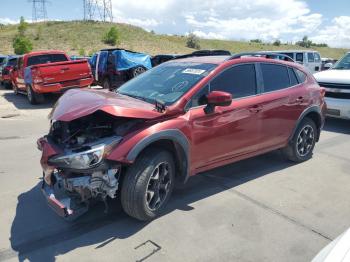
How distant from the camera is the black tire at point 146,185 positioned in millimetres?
Result: 3631

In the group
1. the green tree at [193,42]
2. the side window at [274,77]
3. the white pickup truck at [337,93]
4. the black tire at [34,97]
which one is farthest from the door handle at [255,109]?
the green tree at [193,42]

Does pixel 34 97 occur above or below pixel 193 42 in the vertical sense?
below

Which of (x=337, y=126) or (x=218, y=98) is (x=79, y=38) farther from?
(x=218, y=98)

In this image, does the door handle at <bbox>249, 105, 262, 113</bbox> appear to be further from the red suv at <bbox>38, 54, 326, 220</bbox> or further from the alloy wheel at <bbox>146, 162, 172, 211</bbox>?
the alloy wheel at <bbox>146, 162, 172, 211</bbox>

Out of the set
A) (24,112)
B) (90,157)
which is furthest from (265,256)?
(24,112)

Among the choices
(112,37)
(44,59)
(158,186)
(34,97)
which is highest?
(112,37)

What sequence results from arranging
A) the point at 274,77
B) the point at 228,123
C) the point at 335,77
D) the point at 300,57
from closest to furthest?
the point at 228,123, the point at 274,77, the point at 335,77, the point at 300,57

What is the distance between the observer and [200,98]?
4.25 metres

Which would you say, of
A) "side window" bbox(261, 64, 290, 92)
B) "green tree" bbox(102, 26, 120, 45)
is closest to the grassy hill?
"green tree" bbox(102, 26, 120, 45)

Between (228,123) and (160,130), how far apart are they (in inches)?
42.3

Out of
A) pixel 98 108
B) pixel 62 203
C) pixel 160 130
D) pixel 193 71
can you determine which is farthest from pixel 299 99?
pixel 62 203

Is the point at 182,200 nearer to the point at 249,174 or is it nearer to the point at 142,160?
the point at 142,160

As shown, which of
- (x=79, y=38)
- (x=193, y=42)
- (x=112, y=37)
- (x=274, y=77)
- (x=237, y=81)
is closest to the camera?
(x=237, y=81)

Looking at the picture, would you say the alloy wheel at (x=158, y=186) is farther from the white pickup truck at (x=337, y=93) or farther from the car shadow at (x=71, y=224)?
the white pickup truck at (x=337, y=93)
